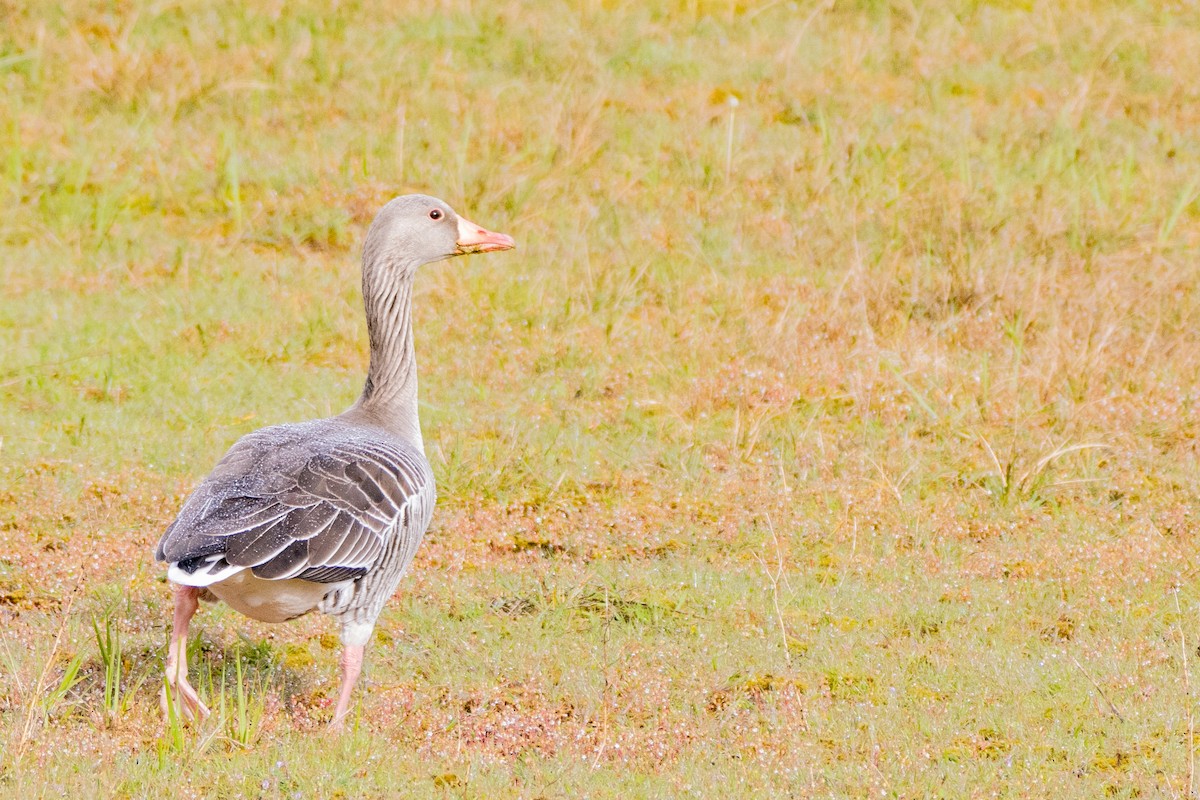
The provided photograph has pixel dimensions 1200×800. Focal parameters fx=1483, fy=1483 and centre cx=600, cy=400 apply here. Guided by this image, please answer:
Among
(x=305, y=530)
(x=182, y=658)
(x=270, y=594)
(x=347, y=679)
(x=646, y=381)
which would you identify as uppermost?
(x=305, y=530)

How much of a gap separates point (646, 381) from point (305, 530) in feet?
13.6

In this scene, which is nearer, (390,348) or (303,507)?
(303,507)

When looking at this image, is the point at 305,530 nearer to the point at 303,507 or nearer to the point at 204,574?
the point at 303,507

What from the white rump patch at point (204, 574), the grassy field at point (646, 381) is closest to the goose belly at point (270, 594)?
the white rump patch at point (204, 574)

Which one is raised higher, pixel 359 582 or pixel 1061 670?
pixel 359 582

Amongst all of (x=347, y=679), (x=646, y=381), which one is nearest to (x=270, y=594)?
(x=347, y=679)

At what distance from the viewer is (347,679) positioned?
5230mm

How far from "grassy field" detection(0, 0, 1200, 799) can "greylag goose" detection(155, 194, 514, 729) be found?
0.38 metres

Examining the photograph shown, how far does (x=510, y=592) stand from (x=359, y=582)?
1338 mm

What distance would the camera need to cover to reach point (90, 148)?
11.5 metres

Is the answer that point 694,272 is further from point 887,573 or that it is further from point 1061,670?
point 1061,670

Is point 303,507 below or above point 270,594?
above

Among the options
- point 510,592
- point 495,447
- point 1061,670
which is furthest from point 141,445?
point 1061,670

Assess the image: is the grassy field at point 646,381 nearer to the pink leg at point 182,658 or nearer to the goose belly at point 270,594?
the pink leg at point 182,658
